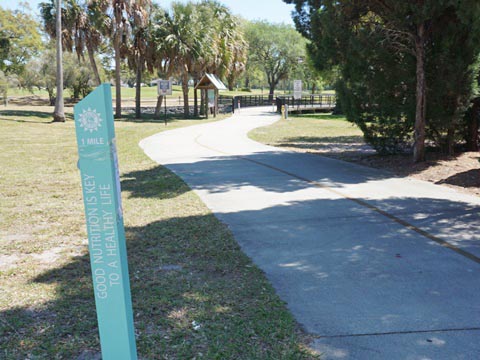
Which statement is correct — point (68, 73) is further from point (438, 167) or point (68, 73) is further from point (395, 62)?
point (438, 167)

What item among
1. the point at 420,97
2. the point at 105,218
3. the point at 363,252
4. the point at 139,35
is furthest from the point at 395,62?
the point at 139,35

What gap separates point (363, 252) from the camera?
556cm

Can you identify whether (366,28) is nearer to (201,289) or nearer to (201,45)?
(201,289)

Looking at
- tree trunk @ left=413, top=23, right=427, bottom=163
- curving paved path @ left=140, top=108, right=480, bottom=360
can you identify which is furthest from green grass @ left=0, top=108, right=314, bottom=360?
tree trunk @ left=413, top=23, right=427, bottom=163

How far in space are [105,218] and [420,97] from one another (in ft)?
33.2

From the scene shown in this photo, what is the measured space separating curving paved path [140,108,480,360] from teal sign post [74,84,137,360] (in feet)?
4.72

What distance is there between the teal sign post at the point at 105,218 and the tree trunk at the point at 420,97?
10.0 meters

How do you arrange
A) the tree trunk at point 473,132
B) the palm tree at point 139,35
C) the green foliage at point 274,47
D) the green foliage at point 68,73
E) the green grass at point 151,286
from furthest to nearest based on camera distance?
the green foliage at point 274,47 → the green foliage at point 68,73 → the palm tree at point 139,35 → the tree trunk at point 473,132 → the green grass at point 151,286

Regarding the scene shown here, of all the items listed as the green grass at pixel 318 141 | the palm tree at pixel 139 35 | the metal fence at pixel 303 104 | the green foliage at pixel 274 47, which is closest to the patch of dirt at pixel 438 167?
the green grass at pixel 318 141

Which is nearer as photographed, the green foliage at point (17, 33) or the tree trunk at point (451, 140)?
the tree trunk at point (451, 140)

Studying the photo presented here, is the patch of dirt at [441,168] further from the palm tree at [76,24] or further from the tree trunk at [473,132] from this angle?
the palm tree at [76,24]

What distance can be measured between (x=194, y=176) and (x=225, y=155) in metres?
3.86

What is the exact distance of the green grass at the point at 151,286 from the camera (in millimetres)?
3518

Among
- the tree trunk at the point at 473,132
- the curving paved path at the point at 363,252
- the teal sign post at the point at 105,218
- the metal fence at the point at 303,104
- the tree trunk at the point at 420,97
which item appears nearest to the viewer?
the teal sign post at the point at 105,218
